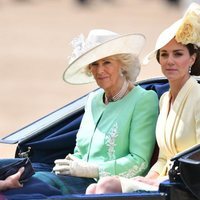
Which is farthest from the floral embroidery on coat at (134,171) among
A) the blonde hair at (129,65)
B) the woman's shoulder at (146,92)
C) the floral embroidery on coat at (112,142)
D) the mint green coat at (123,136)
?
the blonde hair at (129,65)

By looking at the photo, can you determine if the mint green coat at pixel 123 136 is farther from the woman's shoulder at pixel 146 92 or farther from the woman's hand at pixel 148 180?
the woman's hand at pixel 148 180

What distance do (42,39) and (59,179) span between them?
1278 centimetres

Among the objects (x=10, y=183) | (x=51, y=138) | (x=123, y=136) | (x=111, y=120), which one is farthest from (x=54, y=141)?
(x=10, y=183)

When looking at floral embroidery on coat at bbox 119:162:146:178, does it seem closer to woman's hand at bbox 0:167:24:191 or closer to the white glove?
the white glove

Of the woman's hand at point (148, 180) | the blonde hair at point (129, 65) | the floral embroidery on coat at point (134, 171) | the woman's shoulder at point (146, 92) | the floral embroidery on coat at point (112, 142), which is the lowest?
the floral embroidery on coat at point (134, 171)

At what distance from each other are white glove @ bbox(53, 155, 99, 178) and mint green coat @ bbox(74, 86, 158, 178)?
4 cm

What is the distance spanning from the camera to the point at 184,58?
5.41 m

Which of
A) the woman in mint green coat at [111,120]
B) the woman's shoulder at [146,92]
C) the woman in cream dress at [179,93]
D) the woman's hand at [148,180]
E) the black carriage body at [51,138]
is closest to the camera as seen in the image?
the woman's hand at [148,180]

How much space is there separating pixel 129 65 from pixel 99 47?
7.8 inches

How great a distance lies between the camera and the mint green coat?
5523mm

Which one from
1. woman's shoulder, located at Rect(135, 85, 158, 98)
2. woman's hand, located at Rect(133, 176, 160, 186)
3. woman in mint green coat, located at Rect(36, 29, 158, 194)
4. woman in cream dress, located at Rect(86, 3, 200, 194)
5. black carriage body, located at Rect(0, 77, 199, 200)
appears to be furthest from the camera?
black carriage body, located at Rect(0, 77, 199, 200)

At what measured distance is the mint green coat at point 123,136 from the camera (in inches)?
217

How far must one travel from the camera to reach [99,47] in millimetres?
5688

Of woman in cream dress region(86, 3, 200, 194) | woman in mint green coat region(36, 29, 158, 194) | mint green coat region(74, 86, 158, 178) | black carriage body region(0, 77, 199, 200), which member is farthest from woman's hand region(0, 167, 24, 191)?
black carriage body region(0, 77, 199, 200)
